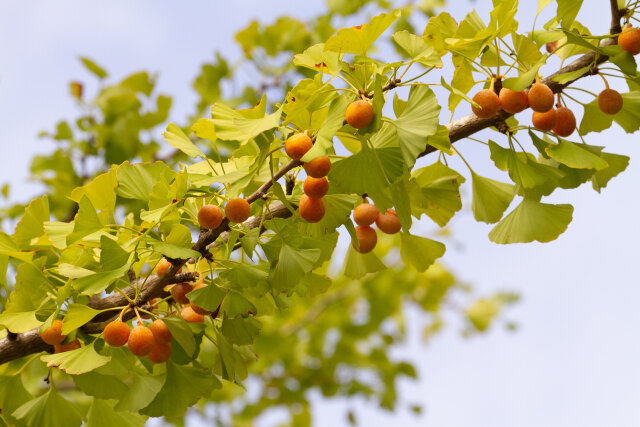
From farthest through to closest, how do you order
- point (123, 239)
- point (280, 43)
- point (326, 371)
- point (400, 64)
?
point (326, 371), point (280, 43), point (123, 239), point (400, 64)

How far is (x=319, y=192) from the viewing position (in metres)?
0.75

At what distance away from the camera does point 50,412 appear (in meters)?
0.94

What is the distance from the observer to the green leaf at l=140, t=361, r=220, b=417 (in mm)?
850

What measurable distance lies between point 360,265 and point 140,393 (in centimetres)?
40

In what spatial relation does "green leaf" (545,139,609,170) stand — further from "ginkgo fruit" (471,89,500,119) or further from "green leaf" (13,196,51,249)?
"green leaf" (13,196,51,249)

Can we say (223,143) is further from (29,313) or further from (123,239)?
(29,313)

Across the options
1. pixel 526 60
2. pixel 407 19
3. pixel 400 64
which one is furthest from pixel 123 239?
pixel 407 19

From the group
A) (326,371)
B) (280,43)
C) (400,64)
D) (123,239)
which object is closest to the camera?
(400,64)

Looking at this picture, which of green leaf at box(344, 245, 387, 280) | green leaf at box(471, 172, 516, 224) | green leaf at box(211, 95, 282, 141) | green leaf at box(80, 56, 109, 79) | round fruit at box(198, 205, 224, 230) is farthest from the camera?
green leaf at box(80, 56, 109, 79)

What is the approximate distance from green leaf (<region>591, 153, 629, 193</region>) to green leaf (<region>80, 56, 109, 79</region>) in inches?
66.0

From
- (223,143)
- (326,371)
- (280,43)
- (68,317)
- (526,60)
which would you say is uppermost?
(526,60)

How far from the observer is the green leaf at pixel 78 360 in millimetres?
754

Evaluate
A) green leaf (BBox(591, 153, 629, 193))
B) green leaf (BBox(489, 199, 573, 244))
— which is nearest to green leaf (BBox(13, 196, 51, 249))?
green leaf (BBox(489, 199, 573, 244))

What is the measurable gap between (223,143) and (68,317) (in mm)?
342
